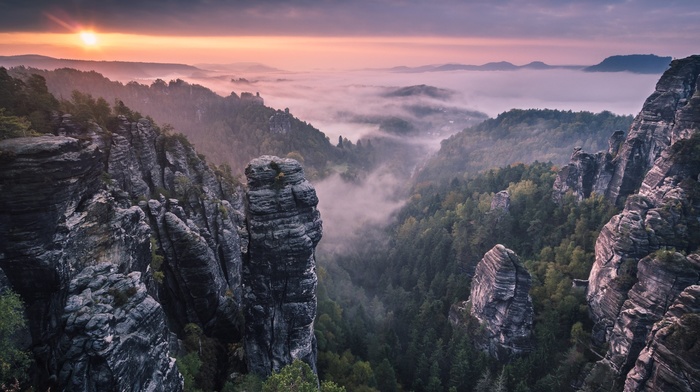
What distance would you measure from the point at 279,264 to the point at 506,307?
3816cm

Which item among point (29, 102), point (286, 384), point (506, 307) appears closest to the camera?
point (286, 384)

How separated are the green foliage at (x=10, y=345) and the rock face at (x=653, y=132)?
3148 inches

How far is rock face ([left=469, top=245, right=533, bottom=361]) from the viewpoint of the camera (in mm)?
53250

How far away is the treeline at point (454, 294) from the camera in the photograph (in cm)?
4928

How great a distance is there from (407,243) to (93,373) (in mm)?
98116

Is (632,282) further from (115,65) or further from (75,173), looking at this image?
(115,65)

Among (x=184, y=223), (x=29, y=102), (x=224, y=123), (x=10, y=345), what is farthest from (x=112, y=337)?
(x=224, y=123)

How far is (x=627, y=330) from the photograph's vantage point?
133ft

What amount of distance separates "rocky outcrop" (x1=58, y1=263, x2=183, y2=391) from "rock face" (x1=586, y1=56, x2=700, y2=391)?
1446 inches

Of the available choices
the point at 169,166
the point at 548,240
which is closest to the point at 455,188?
the point at 548,240

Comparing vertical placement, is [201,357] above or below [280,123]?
above

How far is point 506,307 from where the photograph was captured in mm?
54188

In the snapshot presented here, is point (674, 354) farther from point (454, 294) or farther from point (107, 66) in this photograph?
point (107, 66)

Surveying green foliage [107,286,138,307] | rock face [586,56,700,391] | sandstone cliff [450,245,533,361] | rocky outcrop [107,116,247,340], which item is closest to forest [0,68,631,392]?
sandstone cliff [450,245,533,361]
